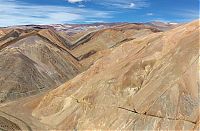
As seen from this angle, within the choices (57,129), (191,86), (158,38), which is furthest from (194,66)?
(57,129)

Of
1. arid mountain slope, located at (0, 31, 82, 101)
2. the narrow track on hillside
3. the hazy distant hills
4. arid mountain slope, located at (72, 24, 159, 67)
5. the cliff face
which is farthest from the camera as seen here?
arid mountain slope, located at (72, 24, 159, 67)

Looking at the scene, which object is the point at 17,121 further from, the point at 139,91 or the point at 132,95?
the point at 139,91

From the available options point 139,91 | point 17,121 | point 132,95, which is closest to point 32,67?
point 17,121

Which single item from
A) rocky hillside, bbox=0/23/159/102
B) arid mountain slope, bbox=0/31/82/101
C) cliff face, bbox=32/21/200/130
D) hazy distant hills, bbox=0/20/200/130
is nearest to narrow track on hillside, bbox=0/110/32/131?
hazy distant hills, bbox=0/20/200/130

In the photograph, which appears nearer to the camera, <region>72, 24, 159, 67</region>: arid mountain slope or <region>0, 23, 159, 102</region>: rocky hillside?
<region>0, 23, 159, 102</region>: rocky hillside

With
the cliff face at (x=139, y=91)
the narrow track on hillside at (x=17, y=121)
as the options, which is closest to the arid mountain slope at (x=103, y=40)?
the narrow track on hillside at (x=17, y=121)

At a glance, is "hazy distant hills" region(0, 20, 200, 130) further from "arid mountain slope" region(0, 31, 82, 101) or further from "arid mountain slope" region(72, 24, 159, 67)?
"arid mountain slope" region(72, 24, 159, 67)
